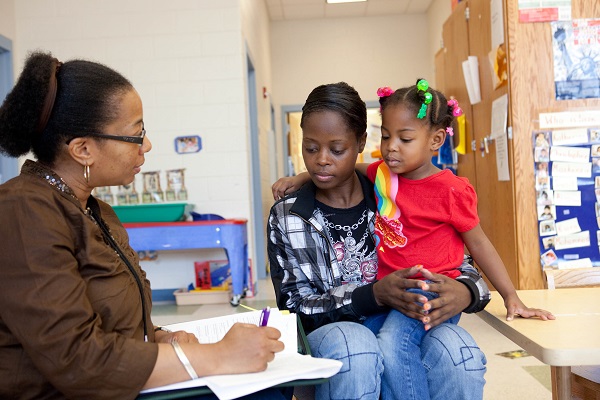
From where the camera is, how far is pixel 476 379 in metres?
1.25

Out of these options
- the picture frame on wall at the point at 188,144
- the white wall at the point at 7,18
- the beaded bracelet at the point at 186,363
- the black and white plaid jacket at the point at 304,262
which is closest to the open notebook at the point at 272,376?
the beaded bracelet at the point at 186,363

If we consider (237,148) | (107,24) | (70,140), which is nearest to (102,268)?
(70,140)

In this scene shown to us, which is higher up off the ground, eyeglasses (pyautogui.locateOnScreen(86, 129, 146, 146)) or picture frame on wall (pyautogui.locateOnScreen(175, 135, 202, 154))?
Result: picture frame on wall (pyautogui.locateOnScreen(175, 135, 202, 154))

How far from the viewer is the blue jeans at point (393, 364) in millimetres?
1190

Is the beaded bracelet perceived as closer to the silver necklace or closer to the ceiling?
the silver necklace

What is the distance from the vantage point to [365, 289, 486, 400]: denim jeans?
1247 millimetres

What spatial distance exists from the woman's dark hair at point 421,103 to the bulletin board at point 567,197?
1.45 m

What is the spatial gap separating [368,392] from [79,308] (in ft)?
1.94

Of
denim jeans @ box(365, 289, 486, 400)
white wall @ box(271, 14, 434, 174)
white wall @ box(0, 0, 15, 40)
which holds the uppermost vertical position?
white wall @ box(271, 14, 434, 174)

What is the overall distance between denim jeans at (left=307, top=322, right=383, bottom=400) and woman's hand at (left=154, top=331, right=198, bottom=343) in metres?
0.28

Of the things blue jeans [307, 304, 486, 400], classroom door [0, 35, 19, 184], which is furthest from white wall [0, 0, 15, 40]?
blue jeans [307, 304, 486, 400]

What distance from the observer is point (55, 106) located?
1.07 m

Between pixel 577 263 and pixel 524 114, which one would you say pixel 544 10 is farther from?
pixel 577 263

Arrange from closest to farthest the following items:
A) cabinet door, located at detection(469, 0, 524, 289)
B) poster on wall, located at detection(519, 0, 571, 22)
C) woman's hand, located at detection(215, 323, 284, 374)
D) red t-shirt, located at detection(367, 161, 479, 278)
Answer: woman's hand, located at detection(215, 323, 284, 374) → red t-shirt, located at detection(367, 161, 479, 278) → poster on wall, located at detection(519, 0, 571, 22) → cabinet door, located at detection(469, 0, 524, 289)
